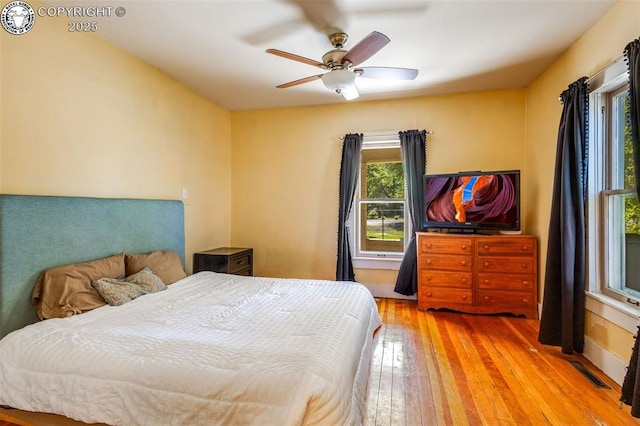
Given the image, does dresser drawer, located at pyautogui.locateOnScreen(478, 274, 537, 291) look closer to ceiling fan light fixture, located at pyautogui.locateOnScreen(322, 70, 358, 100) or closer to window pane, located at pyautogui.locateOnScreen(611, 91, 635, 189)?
window pane, located at pyautogui.locateOnScreen(611, 91, 635, 189)

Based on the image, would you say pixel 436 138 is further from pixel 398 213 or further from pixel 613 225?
pixel 613 225

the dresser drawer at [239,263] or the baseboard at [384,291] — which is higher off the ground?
the dresser drawer at [239,263]

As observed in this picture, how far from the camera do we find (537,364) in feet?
7.89

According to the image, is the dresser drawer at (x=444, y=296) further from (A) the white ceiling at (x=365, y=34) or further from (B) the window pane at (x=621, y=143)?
(A) the white ceiling at (x=365, y=34)

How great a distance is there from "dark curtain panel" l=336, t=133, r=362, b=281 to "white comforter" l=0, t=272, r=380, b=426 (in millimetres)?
2084

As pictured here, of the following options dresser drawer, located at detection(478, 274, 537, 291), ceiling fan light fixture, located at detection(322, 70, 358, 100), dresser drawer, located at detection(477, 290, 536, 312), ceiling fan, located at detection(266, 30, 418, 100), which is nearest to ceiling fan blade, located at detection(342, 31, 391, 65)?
ceiling fan, located at detection(266, 30, 418, 100)

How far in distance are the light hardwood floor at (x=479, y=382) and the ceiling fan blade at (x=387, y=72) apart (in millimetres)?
2364

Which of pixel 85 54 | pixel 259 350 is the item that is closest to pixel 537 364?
pixel 259 350

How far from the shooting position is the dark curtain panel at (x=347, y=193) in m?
4.18

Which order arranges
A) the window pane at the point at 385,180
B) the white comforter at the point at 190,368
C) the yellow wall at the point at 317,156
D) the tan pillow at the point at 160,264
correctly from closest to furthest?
the white comforter at the point at 190,368 < the tan pillow at the point at 160,264 < the yellow wall at the point at 317,156 < the window pane at the point at 385,180

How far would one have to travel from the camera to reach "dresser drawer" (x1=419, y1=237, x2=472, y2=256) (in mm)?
3520

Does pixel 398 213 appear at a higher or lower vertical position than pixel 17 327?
higher

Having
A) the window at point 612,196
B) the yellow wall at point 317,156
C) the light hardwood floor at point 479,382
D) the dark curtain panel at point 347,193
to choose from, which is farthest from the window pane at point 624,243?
the dark curtain panel at point 347,193

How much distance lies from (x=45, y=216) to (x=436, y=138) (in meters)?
4.05
